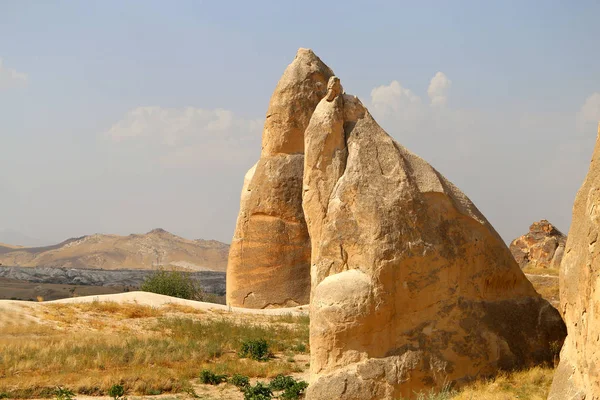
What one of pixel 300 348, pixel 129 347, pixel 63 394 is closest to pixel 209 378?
pixel 63 394

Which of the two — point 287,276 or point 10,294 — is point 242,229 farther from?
point 10,294

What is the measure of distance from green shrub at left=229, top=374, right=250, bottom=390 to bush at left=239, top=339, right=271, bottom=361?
1.77 metres

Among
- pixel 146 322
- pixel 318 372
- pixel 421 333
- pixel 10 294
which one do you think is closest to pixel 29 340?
pixel 146 322

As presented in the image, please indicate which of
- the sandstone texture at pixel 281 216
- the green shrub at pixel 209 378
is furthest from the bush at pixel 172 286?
the green shrub at pixel 209 378

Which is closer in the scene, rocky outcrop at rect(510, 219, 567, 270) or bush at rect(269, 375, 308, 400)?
bush at rect(269, 375, 308, 400)

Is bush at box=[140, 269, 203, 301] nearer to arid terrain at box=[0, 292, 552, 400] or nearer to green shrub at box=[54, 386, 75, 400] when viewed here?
arid terrain at box=[0, 292, 552, 400]

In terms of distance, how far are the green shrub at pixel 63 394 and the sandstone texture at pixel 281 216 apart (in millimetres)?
10124

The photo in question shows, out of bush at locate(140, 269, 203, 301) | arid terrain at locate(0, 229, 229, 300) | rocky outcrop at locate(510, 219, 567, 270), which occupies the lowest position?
bush at locate(140, 269, 203, 301)

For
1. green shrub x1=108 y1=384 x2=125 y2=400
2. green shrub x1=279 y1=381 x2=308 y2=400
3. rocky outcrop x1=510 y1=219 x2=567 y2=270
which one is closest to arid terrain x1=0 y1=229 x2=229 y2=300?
rocky outcrop x1=510 y1=219 x2=567 y2=270

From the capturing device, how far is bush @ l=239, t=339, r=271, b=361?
37.5 feet

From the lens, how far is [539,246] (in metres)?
24.8

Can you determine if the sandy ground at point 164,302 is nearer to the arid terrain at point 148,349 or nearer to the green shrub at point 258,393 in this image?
the arid terrain at point 148,349

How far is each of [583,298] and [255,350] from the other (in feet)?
22.6

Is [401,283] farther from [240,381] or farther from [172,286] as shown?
[172,286]
